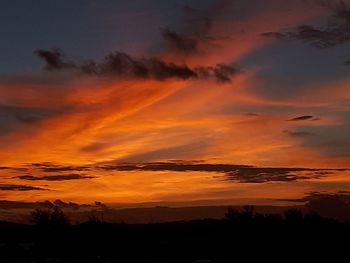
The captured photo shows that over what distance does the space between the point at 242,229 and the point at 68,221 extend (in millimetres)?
20374

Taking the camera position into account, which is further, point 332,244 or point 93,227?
point 93,227

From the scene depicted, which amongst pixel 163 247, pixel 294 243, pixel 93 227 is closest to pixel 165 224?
pixel 93 227

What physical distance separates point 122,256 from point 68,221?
2186 cm

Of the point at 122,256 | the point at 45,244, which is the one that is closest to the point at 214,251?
the point at 122,256

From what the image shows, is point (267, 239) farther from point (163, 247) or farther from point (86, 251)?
point (86, 251)

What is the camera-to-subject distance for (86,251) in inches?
1981

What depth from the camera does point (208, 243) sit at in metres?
54.3

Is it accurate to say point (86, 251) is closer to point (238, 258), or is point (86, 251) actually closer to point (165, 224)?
point (238, 258)

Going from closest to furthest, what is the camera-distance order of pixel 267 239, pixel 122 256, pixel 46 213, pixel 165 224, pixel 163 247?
pixel 122 256, pixel 267 239, pixel 163 247, pixel 46 213, pixel 165 224

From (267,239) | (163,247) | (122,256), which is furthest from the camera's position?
(163,247)

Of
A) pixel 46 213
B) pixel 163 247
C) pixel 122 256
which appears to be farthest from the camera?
pixel 46 213

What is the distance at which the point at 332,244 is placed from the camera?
46.5m

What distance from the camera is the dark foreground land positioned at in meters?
44.6

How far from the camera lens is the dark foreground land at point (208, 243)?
44.6 m
